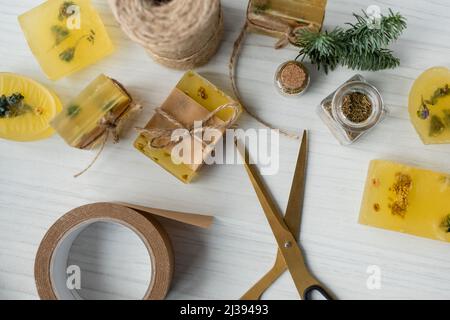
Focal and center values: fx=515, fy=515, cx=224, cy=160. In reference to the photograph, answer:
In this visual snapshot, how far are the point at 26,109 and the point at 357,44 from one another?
0.57 metres

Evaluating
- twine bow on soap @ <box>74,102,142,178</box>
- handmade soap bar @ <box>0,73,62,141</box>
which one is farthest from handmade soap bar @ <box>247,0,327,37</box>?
handmade soap bar @ <box>0,73,62,141</box>

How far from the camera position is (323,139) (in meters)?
0.91

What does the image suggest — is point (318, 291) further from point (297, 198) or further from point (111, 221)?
point (111, 221)

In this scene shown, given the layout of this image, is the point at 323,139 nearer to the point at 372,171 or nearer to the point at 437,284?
the point at 372,171

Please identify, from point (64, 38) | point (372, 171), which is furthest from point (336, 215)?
point (64, 38)

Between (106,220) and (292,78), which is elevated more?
(292,78)

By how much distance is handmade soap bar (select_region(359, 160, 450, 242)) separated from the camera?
2.86 feet

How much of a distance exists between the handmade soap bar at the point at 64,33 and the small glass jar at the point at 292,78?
30cm

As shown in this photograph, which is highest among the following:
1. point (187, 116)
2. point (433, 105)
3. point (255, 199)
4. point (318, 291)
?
point (433, 105)

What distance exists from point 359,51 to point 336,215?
11.2 inches

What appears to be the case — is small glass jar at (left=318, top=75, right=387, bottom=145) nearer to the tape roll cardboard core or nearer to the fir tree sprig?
the fir tree sprig

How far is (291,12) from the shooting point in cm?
85

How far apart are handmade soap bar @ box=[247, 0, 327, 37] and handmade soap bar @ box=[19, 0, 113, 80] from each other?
10.4 inches

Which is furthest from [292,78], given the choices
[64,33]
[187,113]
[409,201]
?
[64,33]
